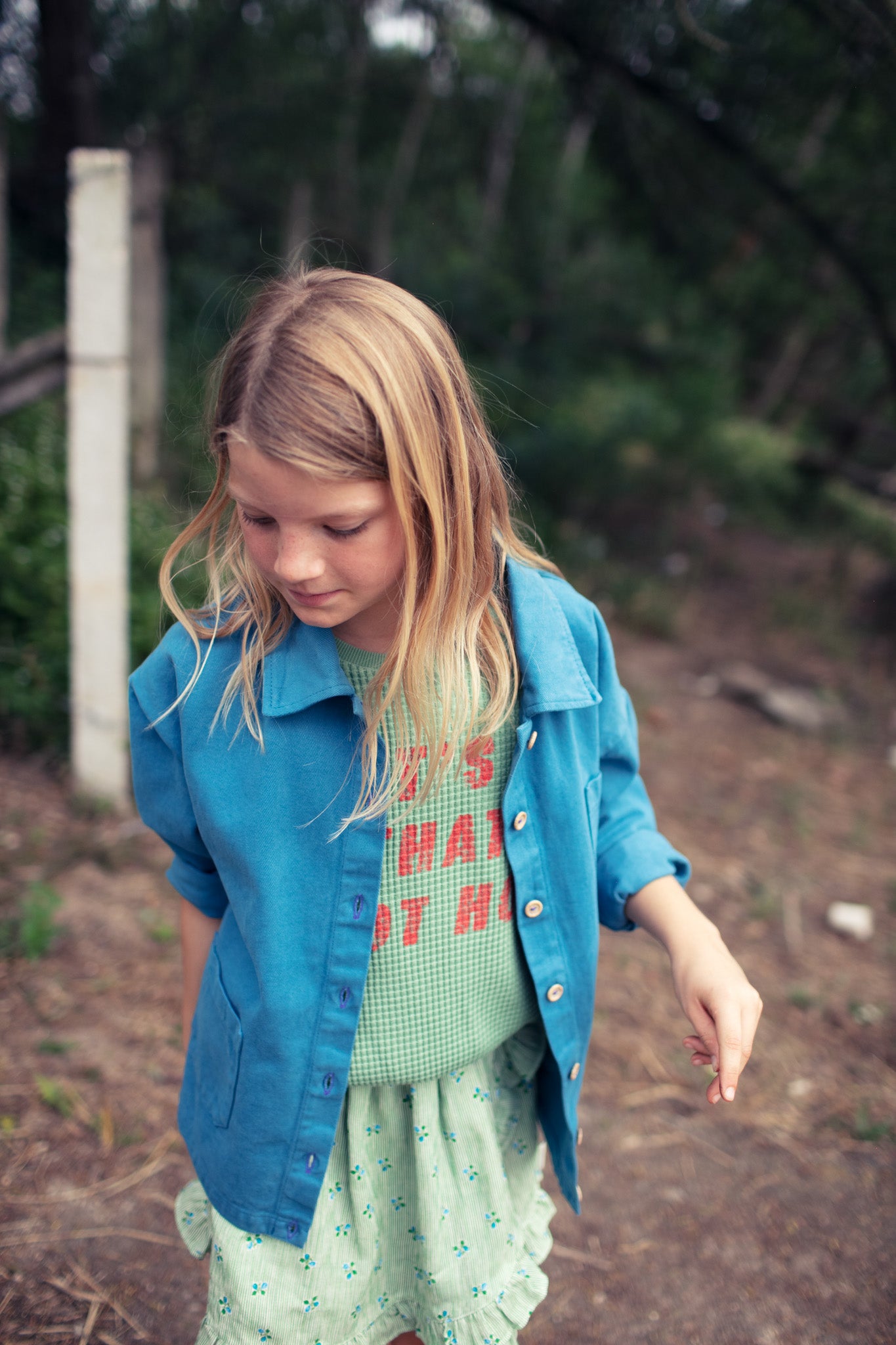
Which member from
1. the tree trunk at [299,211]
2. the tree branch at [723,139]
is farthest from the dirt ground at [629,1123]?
the tree trunk at [299,211]

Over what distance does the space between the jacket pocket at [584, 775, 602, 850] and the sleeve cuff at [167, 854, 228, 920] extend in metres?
0.54

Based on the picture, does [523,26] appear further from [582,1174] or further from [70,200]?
[582,1174]

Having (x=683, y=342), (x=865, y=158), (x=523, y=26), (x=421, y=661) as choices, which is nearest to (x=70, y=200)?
(x=421, y=661)

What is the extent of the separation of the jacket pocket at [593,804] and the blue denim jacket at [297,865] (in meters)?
0.01

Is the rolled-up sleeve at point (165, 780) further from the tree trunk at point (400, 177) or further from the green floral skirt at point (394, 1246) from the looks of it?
the tree trunk at point (400, 177)

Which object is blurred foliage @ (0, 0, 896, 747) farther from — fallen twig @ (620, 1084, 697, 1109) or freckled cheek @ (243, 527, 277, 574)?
fallen twig @ (620, 1084, 697, 1109)

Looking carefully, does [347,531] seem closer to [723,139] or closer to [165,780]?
[165,780]

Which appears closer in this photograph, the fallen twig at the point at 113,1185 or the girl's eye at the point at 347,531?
the girl's eye at the point at 347,531

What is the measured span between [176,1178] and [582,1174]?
99cm

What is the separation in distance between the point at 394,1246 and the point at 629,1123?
1.39 meters

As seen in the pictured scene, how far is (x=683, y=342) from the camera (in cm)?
713

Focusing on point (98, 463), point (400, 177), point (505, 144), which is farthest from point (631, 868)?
point (505, 144)

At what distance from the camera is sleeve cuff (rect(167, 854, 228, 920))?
4.20 ft

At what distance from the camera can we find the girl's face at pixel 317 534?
98cm
